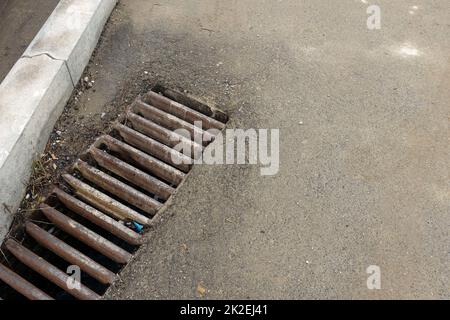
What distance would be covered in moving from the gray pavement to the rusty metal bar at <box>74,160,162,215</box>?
0.62ft

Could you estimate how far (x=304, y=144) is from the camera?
363cm

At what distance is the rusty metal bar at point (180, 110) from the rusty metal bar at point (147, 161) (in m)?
0.48

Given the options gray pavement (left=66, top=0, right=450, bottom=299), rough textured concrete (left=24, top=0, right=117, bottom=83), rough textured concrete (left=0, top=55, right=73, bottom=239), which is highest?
rough textured concrete (left=24, top=0, right=117, bottom=83)

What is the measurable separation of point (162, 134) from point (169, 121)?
0.49ft

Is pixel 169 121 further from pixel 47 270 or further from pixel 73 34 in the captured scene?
pixel 47 270

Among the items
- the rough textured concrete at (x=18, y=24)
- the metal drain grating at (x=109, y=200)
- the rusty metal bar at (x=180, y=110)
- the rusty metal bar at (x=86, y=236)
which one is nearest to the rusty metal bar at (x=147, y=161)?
the metal drain grating at (x=109, y=200)

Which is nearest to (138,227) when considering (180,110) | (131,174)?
(131,174)

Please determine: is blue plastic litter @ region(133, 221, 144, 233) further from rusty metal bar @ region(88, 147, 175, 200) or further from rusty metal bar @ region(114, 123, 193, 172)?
rusty metal bar @ region(114, 123, 193, 172)

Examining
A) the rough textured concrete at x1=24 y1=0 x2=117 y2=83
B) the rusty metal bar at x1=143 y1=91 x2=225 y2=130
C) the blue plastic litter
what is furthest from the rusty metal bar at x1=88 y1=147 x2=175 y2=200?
the rough textured concrete at x1=24 y1=0 x2=117 y2=83

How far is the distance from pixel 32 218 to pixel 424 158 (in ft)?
9.98

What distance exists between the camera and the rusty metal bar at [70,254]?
3031mm

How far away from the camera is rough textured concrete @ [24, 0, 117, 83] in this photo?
3.78 m

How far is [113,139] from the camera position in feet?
12.1
